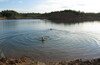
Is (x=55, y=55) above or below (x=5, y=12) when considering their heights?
below

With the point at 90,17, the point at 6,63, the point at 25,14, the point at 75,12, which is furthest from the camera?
the point at 25,14

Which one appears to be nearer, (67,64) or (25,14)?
Result: (67,64)

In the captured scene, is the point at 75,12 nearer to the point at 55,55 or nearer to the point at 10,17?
the point at 10,17

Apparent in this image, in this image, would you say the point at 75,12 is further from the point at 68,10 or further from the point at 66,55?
the point at 66,55

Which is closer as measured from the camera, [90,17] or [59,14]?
[90,17]

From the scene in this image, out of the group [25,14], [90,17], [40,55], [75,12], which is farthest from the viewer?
[25,14]

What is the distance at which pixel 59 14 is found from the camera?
11788cm

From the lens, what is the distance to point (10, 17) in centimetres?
11825

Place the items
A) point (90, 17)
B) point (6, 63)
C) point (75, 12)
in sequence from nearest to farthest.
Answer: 1. point (6, 63)
2. point (90, 17)
3. point (75, 12)

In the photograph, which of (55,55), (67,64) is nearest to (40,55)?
(55,55)

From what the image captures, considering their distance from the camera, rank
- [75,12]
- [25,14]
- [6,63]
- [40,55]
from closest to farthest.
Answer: [6,63]
[40,55]
[75,12]
[25,14]

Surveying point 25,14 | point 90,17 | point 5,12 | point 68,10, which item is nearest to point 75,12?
point 68,10

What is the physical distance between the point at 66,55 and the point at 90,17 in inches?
3965

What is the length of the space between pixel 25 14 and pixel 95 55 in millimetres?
→ 131118
